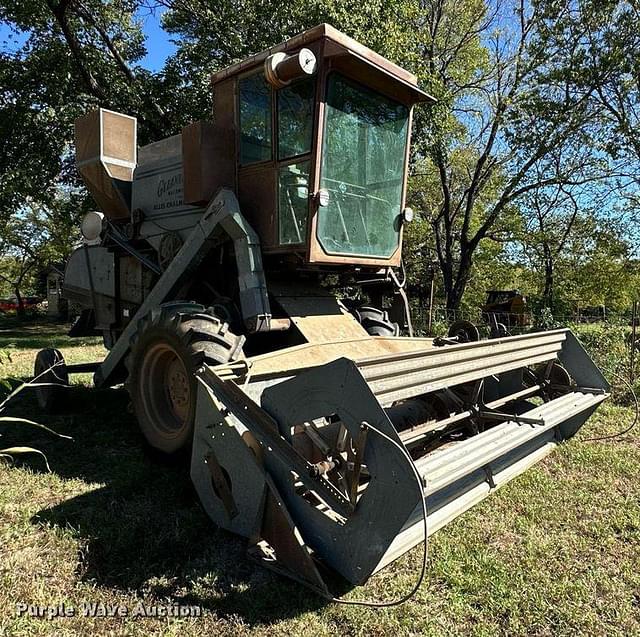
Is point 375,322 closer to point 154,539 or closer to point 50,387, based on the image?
point 154,539

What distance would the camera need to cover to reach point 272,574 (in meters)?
2.53

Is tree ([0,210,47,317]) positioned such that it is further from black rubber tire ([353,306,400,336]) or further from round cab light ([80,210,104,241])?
black rubber tire ([353,306,400,336])

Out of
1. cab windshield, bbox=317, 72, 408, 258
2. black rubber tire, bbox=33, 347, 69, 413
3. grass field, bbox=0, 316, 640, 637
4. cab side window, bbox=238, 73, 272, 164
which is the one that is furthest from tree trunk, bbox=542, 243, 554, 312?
black rubber tire, bbox=33, 347, 69, 413

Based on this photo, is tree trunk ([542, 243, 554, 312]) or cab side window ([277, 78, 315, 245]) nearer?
cab side window ([277, 78, 315, 245])

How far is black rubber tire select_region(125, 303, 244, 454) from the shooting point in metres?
3.50

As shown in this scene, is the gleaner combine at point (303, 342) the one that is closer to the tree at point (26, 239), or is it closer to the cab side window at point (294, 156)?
the cab side window at point (294, 156)

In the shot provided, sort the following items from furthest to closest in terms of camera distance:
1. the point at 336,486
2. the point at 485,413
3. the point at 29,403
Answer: the point at 29,403
the point at 485,413
the point at 336,486

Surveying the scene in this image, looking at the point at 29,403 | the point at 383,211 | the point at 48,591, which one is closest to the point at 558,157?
the point at 383,211

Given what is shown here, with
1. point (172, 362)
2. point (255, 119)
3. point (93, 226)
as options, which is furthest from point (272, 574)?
point (93, 226)

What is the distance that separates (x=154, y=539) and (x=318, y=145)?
2.96m

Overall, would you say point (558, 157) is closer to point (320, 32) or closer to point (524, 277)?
point (524, 277)

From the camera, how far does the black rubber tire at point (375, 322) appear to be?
525 cm

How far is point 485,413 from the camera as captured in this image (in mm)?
3770

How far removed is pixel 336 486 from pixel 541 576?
Answer: 115 centimetres
